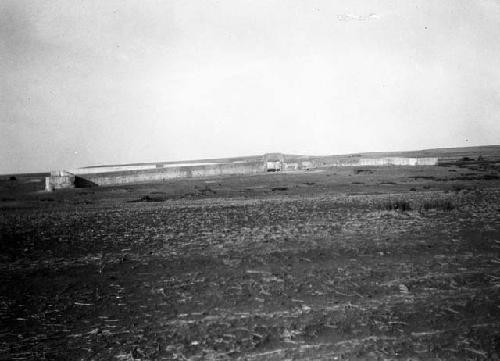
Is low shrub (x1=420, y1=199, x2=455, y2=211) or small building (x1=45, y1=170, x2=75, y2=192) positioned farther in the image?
small building (x1=45, y1=170, x2=75, y2=192)

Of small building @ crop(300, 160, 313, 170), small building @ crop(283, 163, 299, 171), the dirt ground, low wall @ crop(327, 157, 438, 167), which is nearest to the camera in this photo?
the dirt ground

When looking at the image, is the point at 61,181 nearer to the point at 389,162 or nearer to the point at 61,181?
the point at 61,181

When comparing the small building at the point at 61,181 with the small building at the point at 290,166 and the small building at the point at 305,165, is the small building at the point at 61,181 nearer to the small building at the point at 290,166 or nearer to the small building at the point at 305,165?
the small building at the point at 290,166

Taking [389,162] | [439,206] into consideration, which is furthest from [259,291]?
[389,162]

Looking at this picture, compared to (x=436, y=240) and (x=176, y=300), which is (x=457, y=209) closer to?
(x=436, y=240)

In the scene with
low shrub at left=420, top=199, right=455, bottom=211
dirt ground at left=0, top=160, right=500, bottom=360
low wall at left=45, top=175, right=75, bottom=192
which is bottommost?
dirt ground at left=0, top=160, right=500, bottom=360

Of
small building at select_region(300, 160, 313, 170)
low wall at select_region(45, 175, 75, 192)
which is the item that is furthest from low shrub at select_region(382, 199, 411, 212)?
small building at select_region(300, 160, 313, 170)

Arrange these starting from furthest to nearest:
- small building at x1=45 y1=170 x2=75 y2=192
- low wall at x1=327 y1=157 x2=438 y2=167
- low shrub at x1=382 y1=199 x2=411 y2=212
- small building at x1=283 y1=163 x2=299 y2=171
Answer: small building at x1=283 y1=163 x2=299 y2=171 → low wall at x1=327 y1=157 x2=438 y2=167 → small building at x1=45 y1=170 x2=75 y2=192 → low shrub at x1=382 y1=199 x2=411 y2=212

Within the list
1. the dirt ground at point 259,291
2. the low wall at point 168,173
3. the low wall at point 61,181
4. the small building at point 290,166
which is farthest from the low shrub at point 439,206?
the small building at point 290,166

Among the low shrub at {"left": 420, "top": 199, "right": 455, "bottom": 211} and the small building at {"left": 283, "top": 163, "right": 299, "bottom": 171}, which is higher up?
the small building at {"left": 283, "top": 163, "right": 299, "bottom": 171}

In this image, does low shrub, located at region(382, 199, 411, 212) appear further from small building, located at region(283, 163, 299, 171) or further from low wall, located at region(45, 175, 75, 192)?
small building, located at region(283, 163, 299, 171)
